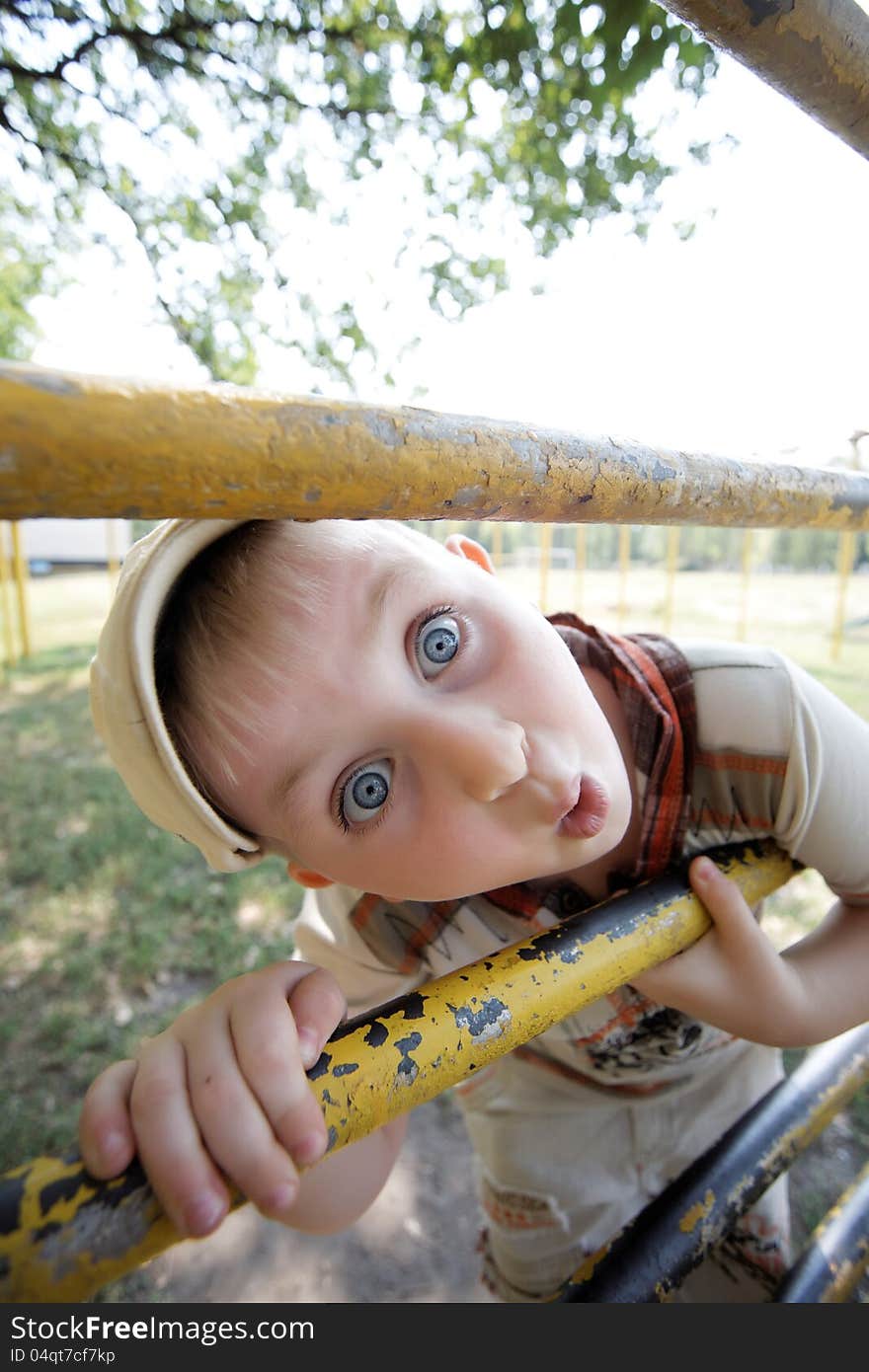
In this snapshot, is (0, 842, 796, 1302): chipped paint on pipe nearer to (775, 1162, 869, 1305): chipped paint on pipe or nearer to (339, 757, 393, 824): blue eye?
(339, 757, 393, 824): blue eye

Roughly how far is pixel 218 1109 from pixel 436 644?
49cm

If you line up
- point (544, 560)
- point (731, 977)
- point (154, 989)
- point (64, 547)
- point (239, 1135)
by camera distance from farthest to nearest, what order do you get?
point (64, 547)
point (544, 560)
point (154, 989)
point (731, 977)
point (239, 1135)

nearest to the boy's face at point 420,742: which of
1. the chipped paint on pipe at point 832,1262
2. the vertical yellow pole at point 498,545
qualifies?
the chipped paint on pipe at point 832,1262

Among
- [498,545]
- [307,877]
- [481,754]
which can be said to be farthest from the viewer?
[498,545]

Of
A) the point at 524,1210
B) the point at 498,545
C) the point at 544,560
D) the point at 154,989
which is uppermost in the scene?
the point at 498,545

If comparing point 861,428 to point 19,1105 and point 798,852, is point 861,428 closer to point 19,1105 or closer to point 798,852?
point 798,852

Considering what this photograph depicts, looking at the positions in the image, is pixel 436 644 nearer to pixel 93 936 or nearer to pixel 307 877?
pixel 307 877

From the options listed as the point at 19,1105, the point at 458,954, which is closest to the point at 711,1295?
the point at 458,954

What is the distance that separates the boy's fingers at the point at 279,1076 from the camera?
529mm

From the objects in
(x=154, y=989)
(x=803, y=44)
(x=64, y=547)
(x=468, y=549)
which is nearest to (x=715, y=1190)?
(x=468, y=549)

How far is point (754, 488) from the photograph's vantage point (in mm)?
751

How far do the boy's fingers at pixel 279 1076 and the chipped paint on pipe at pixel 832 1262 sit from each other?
0.95m

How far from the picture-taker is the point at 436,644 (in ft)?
2.81

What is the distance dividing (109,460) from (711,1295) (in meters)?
1.81
